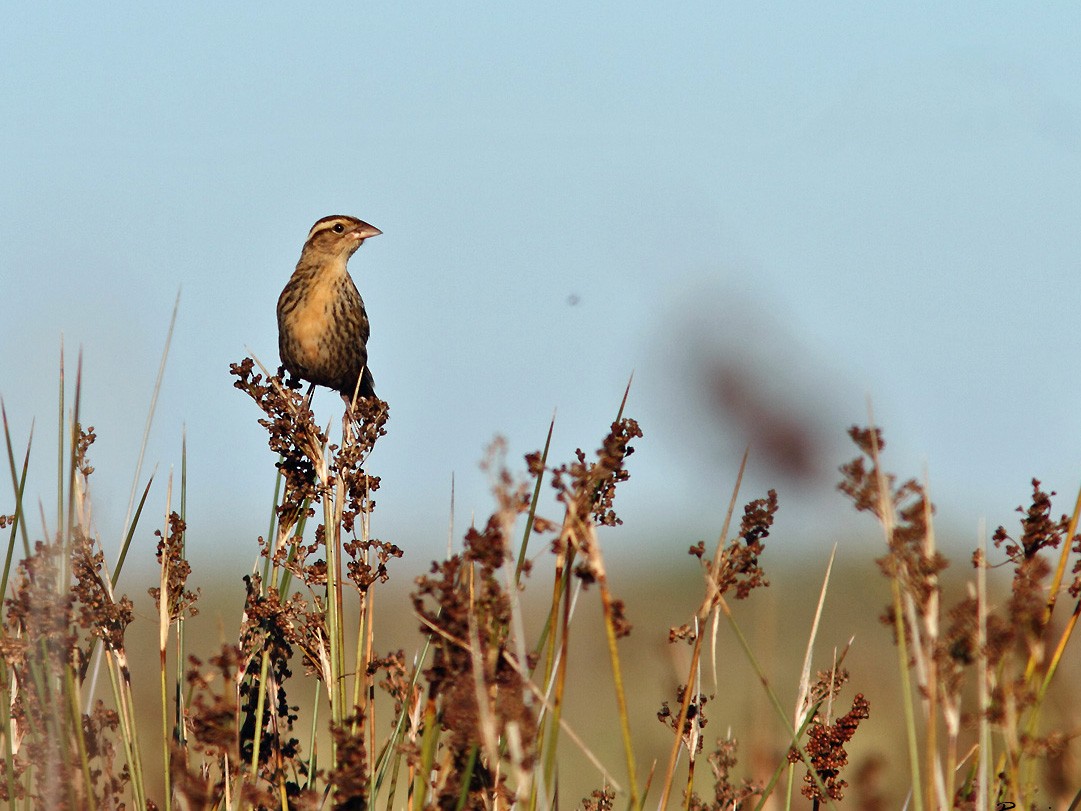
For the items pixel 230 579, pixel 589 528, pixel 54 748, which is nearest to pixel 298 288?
pixel 54 748

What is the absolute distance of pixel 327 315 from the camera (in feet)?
20.8

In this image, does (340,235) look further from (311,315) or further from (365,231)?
(311,315)

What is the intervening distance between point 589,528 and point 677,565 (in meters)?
15.1

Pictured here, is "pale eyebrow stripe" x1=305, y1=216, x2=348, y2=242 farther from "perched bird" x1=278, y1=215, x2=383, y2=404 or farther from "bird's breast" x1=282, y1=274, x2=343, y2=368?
"bird's breast" x1=282, y1=274, x2=343, y2=368

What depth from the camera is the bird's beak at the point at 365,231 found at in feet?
21.4

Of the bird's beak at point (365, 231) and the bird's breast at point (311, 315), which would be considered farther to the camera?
the bird's beak at point (365, 231)

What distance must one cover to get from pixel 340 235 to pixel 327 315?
456 millimetres

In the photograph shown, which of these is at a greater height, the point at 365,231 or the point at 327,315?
the point at 365,231

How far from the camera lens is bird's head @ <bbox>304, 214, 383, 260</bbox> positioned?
653cm

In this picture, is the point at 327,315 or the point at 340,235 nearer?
the point at 327,315

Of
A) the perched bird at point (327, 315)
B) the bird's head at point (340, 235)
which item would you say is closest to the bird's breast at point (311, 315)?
the perched bird at point (327, 315)

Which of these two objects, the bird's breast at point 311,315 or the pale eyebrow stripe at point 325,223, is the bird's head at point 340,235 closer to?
the pale eyebrow stripe at point 325,223

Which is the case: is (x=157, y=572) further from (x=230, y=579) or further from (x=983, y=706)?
(x=230, y=579)

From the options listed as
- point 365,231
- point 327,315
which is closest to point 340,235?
point 365,231
